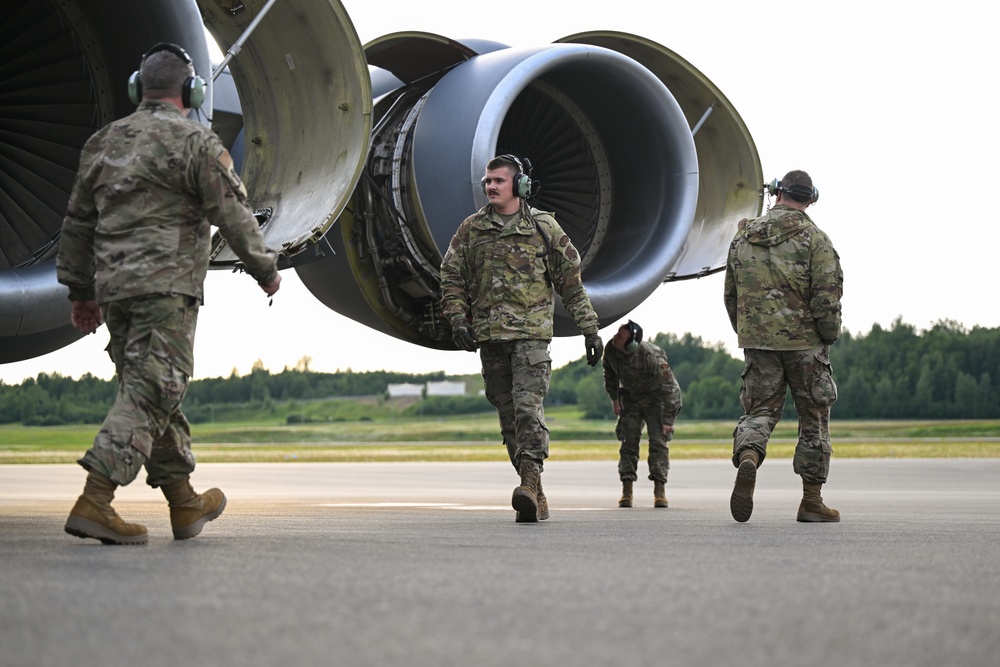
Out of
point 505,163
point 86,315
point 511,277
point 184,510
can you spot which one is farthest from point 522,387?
point 86,315

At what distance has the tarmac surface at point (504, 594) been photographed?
7.59 feet

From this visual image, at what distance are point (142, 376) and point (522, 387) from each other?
2560 mm

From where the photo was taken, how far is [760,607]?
287 cm

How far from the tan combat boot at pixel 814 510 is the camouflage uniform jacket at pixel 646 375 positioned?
382 centimetres

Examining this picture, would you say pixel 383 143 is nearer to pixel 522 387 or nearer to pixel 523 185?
pixel 523 185

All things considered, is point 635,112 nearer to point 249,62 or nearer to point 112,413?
point 249,62

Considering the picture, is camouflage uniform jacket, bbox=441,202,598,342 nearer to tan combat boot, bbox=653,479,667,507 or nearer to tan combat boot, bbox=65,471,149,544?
tan combat boot, bbox=65,471,149,544

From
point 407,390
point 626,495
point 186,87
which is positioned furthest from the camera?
point 407,390

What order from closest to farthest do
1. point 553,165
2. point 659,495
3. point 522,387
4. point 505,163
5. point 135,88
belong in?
point 135,88 → point 522,387 → point 505,163 → point 553,165 → point 659,495

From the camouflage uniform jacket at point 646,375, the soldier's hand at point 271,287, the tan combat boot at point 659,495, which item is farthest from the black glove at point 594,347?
the camouflage uniform jacket at point 646,375

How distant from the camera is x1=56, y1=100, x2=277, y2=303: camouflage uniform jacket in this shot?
4750mm

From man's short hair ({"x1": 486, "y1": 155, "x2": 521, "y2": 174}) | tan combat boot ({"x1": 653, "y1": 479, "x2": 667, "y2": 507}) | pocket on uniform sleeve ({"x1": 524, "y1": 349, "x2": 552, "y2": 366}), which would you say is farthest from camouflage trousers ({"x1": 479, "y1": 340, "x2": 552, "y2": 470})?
tan combat boot ({"x1": 653, "y1": 479, "x2": 667, "y2": 507})

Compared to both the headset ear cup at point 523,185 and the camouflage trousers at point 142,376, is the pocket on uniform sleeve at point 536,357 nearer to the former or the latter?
the headset ear cup at point 523,185

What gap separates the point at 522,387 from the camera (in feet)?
22.2
